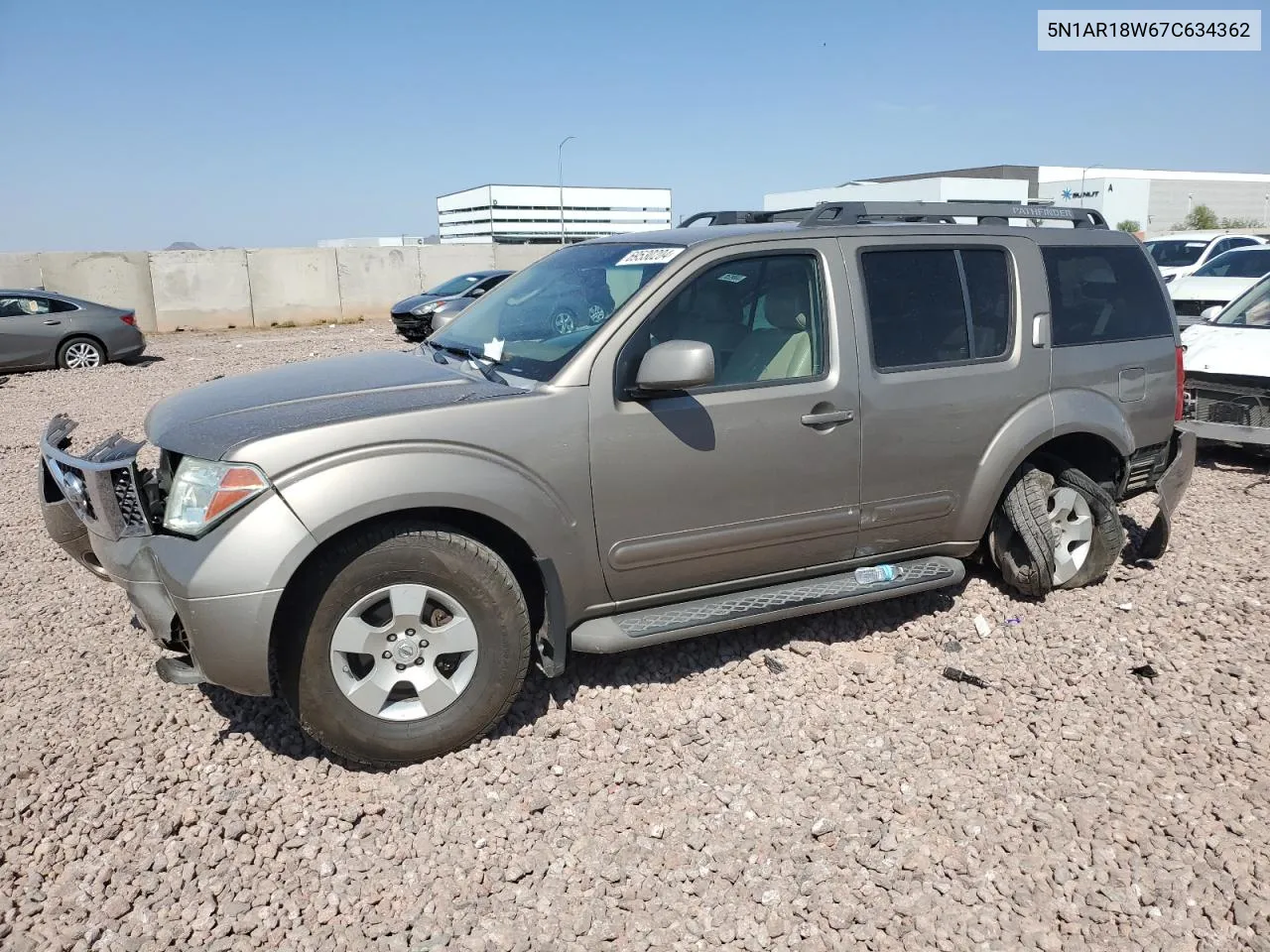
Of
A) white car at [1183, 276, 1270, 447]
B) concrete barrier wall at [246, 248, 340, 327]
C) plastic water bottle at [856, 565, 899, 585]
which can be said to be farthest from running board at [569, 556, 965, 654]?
concrete barrier wall at [246, 248, 340, 327]

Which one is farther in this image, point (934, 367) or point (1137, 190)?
point (1137, 190)

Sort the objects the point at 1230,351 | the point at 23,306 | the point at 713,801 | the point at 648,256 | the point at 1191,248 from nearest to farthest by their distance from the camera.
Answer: the point at 713,801
the point at 648,256
the point at 1230,351
the point at 23,306
the point at 1191,248

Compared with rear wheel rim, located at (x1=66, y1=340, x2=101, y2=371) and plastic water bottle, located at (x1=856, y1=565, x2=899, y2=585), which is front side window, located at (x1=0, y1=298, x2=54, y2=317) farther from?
plastic water bottle, located at (x1=856, y1=565, x2=899, y2=585)

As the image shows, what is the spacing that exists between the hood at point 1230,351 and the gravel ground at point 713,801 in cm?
331

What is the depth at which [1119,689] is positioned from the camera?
4023 millimetres

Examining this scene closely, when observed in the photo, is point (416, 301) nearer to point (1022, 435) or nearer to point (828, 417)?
point (1022, 435)

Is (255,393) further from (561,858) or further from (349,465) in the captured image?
(561,858)

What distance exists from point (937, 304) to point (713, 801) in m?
2.42

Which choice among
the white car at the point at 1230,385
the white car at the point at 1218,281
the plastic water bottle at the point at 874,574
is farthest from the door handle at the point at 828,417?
the white car at the point at 1218,281

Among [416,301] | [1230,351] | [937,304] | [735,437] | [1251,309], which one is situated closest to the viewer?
[735,437]

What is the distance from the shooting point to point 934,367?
4.28 metres

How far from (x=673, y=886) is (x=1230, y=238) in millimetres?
19716

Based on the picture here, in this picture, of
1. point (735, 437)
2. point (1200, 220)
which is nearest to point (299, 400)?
point (735, 437)

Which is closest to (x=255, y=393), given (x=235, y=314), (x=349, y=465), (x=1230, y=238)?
(x=349, y=465)
